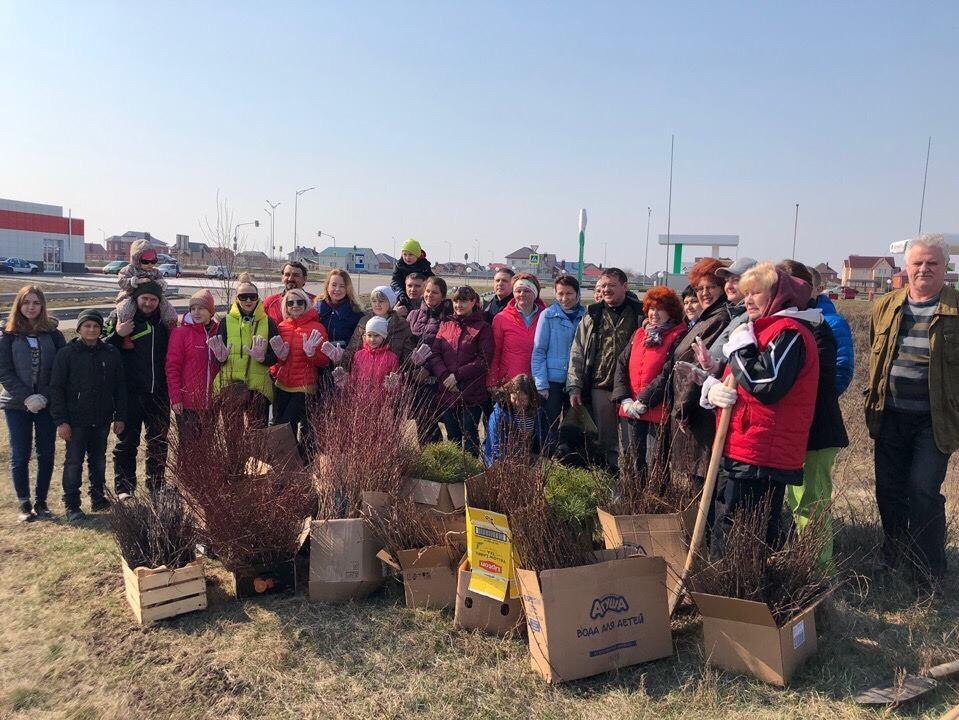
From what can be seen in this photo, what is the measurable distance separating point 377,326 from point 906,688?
159 inches

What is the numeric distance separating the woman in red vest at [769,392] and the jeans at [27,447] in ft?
16.3

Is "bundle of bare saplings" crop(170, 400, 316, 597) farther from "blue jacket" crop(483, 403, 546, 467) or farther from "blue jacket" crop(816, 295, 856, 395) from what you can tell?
"blue jacket" crop(816, 295, 856, 395)

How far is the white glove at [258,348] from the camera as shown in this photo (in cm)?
561

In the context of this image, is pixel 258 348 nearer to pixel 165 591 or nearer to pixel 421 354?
pixel 421 354

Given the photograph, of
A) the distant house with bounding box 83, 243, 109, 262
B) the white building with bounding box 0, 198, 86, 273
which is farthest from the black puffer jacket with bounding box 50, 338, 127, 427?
the distant house with bounding box 83, 243, 109, 262

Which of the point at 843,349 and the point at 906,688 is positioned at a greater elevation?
the point at 843,349

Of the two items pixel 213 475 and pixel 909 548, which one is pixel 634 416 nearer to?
pixel 909 548

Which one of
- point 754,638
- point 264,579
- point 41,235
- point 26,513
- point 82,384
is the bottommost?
point 26,513

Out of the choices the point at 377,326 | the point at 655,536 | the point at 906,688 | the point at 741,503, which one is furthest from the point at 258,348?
the point at 906,688

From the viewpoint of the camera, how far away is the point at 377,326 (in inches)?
222

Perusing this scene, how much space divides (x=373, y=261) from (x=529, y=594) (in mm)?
93690

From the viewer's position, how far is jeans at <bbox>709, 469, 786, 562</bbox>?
3525mm

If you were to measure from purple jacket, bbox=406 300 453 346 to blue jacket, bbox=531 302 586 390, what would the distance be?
2.71 feet

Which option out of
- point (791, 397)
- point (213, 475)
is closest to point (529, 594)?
point (791, 397)
